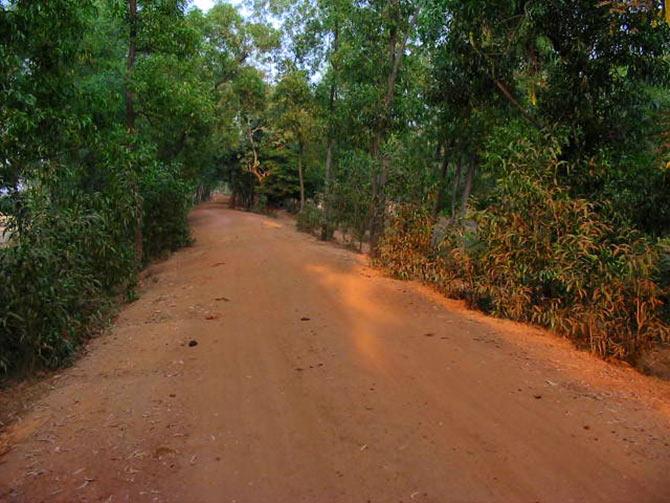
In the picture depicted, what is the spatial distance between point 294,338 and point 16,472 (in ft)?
11.4

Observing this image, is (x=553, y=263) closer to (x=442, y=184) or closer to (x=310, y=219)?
(x=442, y=184)

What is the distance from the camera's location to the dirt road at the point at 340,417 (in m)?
3.60

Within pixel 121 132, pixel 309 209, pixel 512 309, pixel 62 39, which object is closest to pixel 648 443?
pixel 512 309

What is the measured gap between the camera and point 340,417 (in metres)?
4.55

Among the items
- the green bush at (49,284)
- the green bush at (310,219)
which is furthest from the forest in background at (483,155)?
the green bush at (310,219)

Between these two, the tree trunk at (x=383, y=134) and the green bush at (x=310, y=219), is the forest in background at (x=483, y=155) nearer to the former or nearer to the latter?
the tree trunk at (x=383, y=134)

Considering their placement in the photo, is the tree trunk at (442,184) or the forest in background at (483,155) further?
the tree trunk at (442,184)

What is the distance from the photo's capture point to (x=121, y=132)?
1077cm

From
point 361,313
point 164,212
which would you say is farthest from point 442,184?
point 164,212

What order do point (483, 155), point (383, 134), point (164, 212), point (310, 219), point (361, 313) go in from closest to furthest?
point (361, 313), point (483, 155), point (383, 134), point (164, 212), point (310, 219)

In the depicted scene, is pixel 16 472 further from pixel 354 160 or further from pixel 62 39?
pixel 354 160

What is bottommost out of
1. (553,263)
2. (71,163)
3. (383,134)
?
(553,263)

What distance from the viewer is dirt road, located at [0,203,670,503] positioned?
3600 mm

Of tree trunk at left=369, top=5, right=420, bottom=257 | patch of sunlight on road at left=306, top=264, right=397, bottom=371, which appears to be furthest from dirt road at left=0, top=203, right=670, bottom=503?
tree trunk at left=369, top=5, right=420, bottom=257
